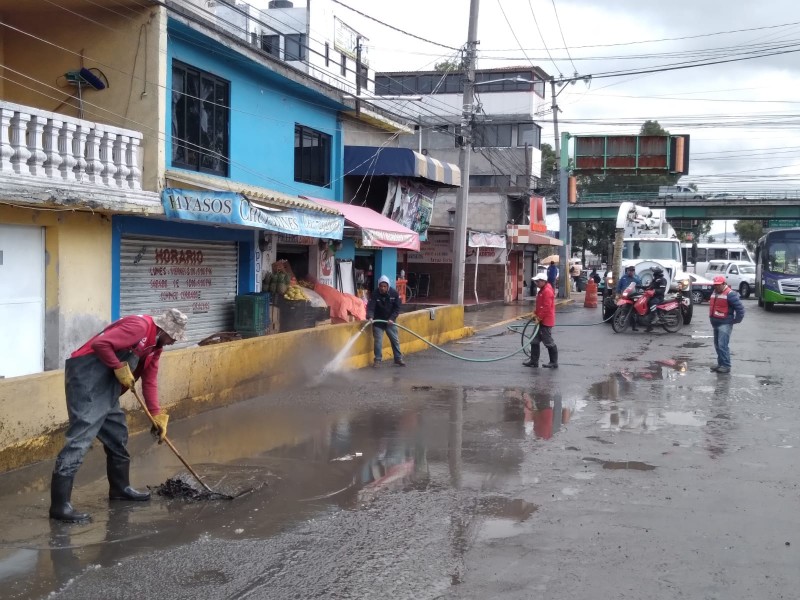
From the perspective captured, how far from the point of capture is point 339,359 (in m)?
13.9

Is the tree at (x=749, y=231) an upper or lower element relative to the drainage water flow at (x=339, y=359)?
upper

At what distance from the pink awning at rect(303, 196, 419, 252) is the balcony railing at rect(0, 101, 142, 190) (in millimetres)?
6251

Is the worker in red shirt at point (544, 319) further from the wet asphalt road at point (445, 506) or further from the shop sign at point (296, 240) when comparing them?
the shop sign at point (296, 240)

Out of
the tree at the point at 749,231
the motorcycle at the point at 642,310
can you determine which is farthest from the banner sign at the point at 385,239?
the tree at the point at 749,231

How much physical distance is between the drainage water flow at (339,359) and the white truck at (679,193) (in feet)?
171

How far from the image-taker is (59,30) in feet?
42.7

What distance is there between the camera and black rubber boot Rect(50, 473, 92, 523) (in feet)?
19.2

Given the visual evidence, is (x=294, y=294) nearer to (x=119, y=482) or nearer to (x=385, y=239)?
(x=385, y=239)

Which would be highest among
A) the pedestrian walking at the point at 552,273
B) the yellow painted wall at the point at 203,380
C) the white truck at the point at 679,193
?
the white truck at the point at 679,193

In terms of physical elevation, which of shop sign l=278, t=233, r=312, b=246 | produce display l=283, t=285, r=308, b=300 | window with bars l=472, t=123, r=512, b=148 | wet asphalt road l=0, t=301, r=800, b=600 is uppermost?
window with bars l=472, t=123, r=512, b=148

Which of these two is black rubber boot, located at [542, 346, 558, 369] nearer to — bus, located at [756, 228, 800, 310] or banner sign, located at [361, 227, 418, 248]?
banner sign, located at [361, 227, 418, 248]

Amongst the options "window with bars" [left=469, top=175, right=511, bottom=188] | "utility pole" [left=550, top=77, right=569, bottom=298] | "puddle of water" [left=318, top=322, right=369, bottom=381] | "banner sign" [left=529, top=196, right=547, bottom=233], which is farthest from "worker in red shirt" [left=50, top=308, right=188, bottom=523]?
"window with bars" [left=469, top=175, right=511, bottom=188]

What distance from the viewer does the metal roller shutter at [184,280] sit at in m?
13.7

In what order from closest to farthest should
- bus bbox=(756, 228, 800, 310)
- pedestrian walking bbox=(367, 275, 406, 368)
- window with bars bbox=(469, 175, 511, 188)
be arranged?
pedestrian walking bbox=(367, 275, 406, 368) < bus bbox=(756, 228, 800, 310) < window with bars bbox=(469, 175, 511, 188)
